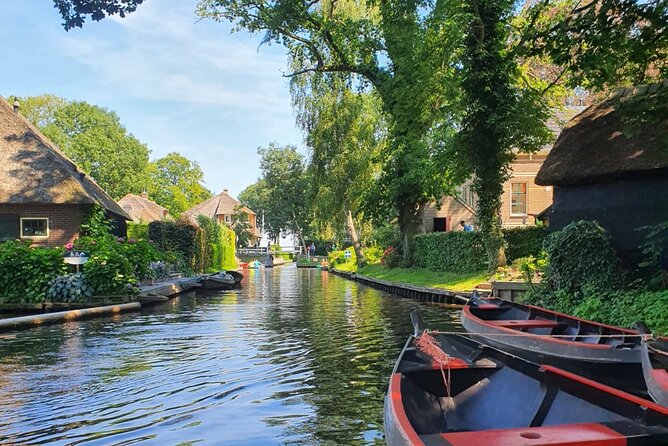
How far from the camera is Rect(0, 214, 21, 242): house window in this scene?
2242 cm

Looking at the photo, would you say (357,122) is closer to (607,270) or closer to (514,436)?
(607,270)

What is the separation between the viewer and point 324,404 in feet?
24.5

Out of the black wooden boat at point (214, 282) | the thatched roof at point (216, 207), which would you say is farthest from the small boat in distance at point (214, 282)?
the thatched roof at point (216, 207)

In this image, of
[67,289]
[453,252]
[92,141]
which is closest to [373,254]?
[453,252]

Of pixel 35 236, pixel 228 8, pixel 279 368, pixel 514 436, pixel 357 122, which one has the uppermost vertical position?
pixel 228 8

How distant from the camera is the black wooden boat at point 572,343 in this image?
251 inches

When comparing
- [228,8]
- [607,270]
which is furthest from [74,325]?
[228,8]

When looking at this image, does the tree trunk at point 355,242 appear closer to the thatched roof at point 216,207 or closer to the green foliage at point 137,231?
the green foliage at point 137,231

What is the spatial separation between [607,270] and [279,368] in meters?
8.30

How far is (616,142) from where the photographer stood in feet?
45.8

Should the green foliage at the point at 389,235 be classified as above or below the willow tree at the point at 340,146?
below

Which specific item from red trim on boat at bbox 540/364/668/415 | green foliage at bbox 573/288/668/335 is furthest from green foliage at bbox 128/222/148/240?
red trim on boat at bbox 540/364/668/415

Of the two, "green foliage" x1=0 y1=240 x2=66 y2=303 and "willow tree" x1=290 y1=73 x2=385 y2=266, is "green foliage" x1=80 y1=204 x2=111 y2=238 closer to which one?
"green foliage" x1=0 y1=240 x2=66 y2=303

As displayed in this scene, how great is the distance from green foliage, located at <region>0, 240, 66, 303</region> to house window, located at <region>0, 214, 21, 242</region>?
5.79 meters
